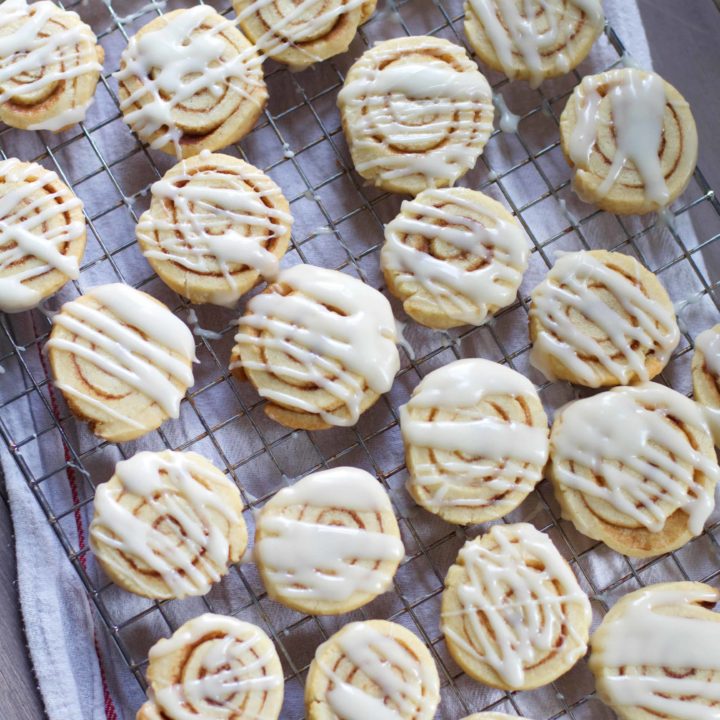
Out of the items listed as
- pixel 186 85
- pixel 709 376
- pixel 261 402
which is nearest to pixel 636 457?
pixel 709 376

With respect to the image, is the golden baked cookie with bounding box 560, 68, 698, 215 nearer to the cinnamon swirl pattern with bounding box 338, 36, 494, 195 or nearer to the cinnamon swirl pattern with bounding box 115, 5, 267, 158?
the cinnamon swirl pattern with bounding box 338, 36, 494, 195

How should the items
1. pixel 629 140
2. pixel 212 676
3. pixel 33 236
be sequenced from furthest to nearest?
pixel 629 140, pixel 33 236, pixel 212 676

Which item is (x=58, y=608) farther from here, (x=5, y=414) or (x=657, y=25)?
(x=657, y=25)

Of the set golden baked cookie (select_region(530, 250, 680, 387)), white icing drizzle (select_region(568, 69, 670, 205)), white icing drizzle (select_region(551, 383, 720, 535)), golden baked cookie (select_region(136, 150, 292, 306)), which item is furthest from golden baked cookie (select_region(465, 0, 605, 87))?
white icing drizzle (select_region(551, 383, 720, 535))

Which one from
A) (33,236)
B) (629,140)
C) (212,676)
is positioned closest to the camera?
(212,676)

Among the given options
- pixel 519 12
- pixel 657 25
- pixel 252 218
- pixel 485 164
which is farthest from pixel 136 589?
pixel 657 25

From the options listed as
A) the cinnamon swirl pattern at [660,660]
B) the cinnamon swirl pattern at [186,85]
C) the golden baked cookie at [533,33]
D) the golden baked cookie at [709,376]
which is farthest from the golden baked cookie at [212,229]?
the cinnamon swirl pattern at [660,660]

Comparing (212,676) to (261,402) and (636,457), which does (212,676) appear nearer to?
(261,402)
